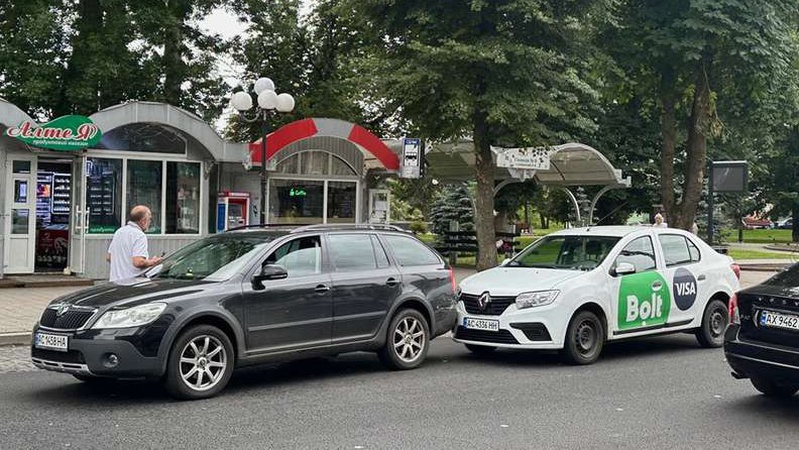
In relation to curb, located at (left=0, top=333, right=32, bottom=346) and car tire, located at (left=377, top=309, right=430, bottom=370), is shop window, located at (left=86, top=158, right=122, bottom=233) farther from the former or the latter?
car tire, located at (left=377, top=309, right=430, bottom=370)

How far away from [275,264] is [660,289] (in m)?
5.06

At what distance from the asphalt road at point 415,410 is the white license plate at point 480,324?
0.44 metres

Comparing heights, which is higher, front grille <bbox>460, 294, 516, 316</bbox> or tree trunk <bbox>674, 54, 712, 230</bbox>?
tree trunk <bbox>674, 54, 712, 230</bbox>

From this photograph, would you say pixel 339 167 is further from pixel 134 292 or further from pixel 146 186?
pixel 134 292

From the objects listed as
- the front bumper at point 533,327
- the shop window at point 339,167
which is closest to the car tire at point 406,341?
the front bumper at point 533,327

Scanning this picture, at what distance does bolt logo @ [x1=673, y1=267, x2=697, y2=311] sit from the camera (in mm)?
10688

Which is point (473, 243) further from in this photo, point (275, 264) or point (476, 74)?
point (275, 264)

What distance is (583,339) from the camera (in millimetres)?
9680

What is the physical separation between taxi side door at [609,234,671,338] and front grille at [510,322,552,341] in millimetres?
1075

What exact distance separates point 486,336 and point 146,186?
10995 mm

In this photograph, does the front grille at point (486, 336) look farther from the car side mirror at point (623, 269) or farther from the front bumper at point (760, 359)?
the front bumper at point (760, 359)

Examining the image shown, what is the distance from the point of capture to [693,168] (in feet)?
69.7

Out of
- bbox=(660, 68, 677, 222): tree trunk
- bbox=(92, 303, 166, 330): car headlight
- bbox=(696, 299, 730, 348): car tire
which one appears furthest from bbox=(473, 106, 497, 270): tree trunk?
bbox=(92, 303, 166, 330): car headlight

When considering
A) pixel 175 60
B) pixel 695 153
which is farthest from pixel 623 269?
pixel 175 60
